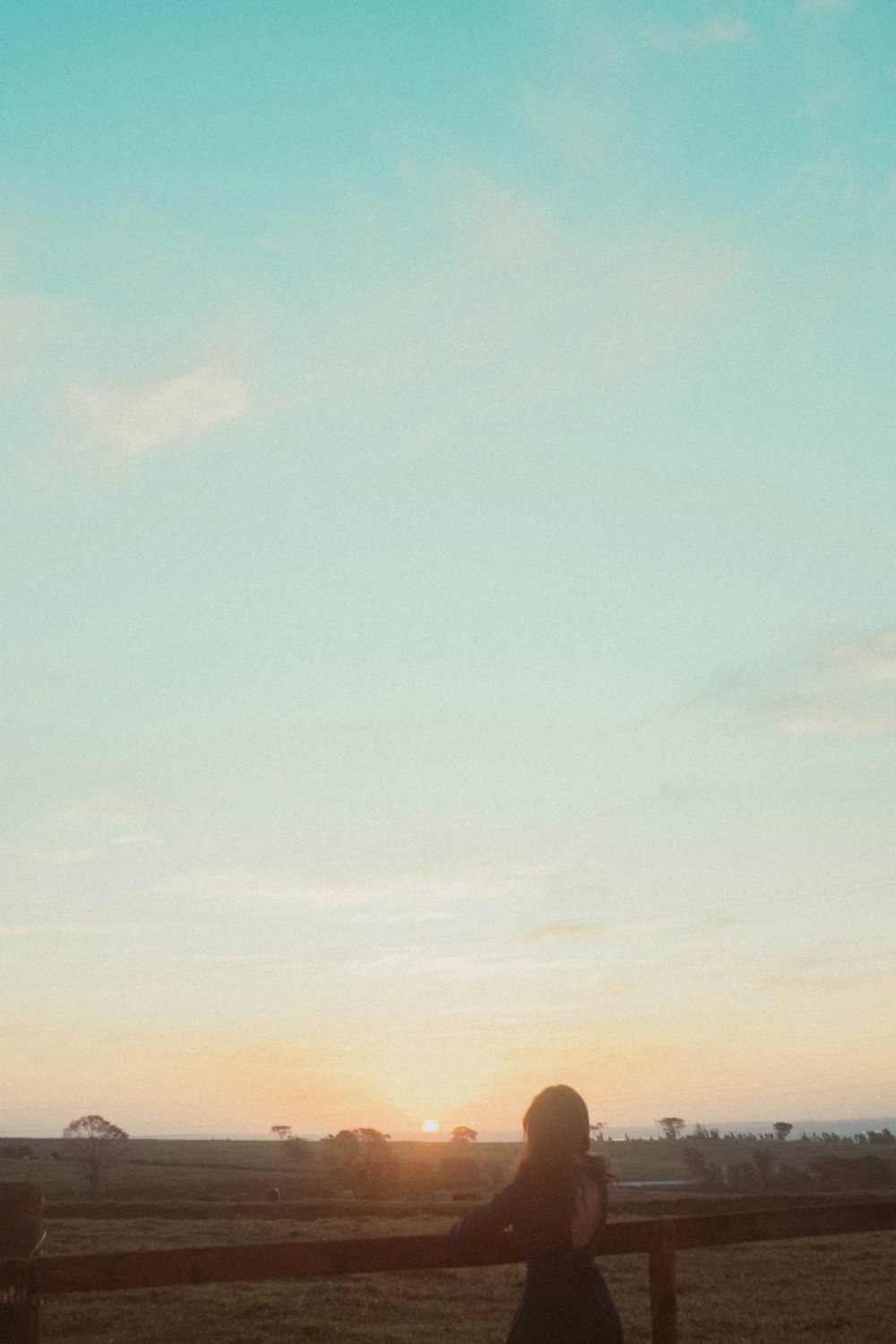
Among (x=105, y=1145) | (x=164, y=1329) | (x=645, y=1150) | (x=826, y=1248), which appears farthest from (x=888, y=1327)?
(x=645, y=1150)

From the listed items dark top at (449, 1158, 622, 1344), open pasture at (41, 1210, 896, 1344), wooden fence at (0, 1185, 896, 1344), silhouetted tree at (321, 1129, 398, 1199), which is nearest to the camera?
wooden fence at (0, 1185, 896, 1344)

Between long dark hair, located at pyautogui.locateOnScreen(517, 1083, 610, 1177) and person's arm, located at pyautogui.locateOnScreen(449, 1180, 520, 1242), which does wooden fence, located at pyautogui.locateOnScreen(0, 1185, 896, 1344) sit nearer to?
person's arm, located at pyautogui.locateOnScreen(449, 1180, 520, 1242)

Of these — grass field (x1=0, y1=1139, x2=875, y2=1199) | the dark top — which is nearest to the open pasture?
the dark top

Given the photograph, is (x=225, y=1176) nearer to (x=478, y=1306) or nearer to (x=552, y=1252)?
(x=478, y=1306)

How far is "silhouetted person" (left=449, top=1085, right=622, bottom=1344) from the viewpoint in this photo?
17.4 ft

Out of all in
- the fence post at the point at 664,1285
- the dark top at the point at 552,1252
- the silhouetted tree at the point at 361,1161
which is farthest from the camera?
the silhouetted tree at the point at 361,1161

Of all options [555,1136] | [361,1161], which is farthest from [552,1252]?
[361,1161]

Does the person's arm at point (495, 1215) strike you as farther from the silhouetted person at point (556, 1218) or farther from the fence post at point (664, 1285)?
the fence post at point (664, 1285)

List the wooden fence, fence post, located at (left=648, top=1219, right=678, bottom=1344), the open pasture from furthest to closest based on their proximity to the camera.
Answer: the open pasture < fence post, located at (left=648, top=1219, right=678, bottom=1344) < the wooden fence

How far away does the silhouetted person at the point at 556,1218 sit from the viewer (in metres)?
5.31

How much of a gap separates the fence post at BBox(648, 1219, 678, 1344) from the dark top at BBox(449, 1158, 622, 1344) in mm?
989

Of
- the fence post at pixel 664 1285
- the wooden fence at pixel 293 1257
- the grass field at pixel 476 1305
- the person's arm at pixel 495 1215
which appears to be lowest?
the grass field at pixel 476 1305

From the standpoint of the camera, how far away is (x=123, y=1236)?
1592 inches

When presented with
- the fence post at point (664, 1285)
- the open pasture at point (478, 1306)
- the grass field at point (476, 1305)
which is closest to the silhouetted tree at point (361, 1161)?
the grass field at point (476, 1305)
